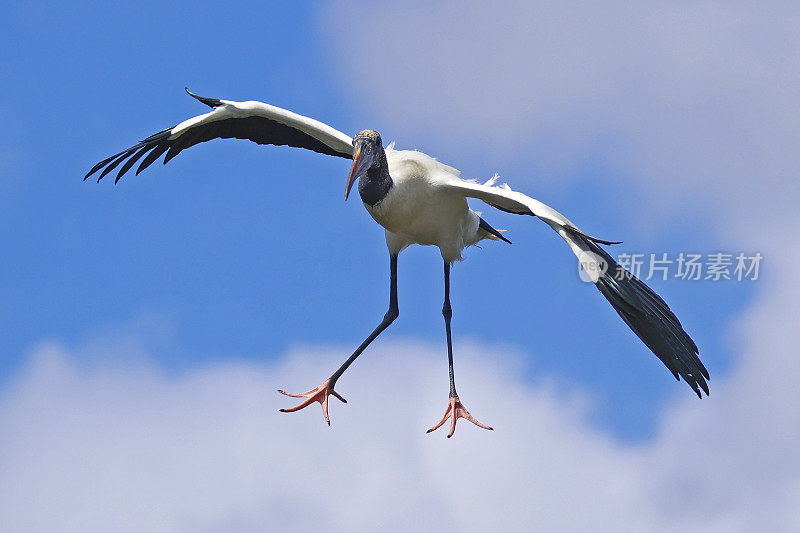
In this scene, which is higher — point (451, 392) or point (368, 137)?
point (368, 137)

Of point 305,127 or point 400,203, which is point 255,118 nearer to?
point 305,127

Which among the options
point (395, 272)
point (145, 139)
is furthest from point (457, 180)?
point (145, 139)

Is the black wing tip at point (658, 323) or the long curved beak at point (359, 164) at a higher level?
the long curved beak at point (359, 164)

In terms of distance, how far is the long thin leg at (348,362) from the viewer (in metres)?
10.4

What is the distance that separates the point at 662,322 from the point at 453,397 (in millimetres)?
2082

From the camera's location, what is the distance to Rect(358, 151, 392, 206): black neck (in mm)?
9531

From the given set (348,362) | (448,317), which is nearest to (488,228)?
(448,317)

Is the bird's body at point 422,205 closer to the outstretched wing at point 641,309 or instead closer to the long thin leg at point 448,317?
the long thin leg at point 448,317

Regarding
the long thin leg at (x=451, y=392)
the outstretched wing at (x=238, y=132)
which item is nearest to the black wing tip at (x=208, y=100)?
the outstretched wing at (x=238, y=132)

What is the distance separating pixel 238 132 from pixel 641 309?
4.38 metres

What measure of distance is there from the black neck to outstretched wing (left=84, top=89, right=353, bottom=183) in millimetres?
1059

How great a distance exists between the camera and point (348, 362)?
1067cm

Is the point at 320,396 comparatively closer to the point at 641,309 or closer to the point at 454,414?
the point at 454,414

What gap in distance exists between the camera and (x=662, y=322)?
29.1 feet
